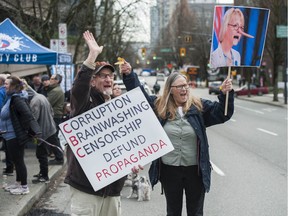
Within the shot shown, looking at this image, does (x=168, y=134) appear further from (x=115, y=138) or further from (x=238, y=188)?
(x=238, y=188)

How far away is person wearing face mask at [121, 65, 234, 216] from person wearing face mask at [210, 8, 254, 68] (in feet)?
1.77

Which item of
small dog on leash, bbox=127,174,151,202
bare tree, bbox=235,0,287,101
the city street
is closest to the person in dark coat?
the city street

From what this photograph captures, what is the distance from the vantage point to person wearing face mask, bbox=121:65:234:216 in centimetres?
407

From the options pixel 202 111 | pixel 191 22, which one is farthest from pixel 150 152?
pixel 191 22

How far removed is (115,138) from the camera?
377cm

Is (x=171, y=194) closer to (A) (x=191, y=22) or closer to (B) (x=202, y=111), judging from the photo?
(B) (x=202, y=111)

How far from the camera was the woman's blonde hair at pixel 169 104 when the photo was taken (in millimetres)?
4156

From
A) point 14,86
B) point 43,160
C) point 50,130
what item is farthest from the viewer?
point 50,130

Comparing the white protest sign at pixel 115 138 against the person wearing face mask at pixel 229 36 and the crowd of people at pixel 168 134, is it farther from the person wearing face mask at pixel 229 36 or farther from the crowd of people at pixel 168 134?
the person wearing face mask at pixel 229 36

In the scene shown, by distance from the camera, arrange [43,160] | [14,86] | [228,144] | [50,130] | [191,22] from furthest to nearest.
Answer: [191,22] < [228,144] < [50,130] < [43,160] < [14,86]

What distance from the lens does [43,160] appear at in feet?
25.4

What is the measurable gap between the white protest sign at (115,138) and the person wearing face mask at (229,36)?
1.11 m

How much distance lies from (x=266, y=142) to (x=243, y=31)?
9.68 metres

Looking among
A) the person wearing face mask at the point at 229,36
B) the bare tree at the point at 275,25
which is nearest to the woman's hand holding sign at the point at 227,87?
the person wearing face mask at the point at 229,36
